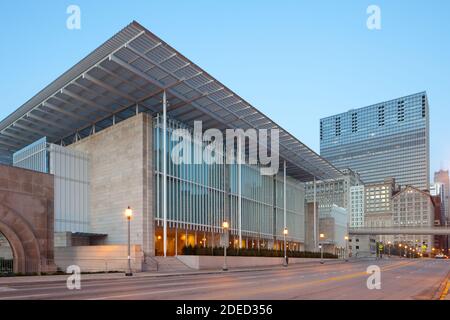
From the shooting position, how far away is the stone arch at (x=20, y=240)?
96.8 feet

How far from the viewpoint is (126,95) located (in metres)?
44.2

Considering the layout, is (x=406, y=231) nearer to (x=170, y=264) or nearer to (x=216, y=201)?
(x=216, y=201)

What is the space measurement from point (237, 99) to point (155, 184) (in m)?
12.7

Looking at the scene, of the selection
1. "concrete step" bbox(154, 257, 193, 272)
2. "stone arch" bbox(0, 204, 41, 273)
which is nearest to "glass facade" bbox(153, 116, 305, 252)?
"concrete step" bbox(154, 257, 193, 272)

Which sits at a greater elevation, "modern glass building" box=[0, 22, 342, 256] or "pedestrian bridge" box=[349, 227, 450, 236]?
"modern glass building" box=[0, 22, 342, 256]

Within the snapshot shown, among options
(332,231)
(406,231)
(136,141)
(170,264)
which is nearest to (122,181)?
(136,141)

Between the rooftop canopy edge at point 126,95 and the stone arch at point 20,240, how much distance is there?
15.0 m

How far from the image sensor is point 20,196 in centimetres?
3078

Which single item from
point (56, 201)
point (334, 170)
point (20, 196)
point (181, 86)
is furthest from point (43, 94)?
point (334, 170)

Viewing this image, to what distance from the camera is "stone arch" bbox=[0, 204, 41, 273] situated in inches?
1162

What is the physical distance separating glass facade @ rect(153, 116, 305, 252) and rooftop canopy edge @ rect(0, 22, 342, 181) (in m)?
3.94

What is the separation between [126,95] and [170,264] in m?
17.3

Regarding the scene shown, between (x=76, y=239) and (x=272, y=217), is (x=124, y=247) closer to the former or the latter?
(x=76, y=239)

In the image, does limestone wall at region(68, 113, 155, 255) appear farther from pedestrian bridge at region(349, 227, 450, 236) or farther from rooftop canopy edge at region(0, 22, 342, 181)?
pedestrian bridge at region(349, 227, 450, 236)
